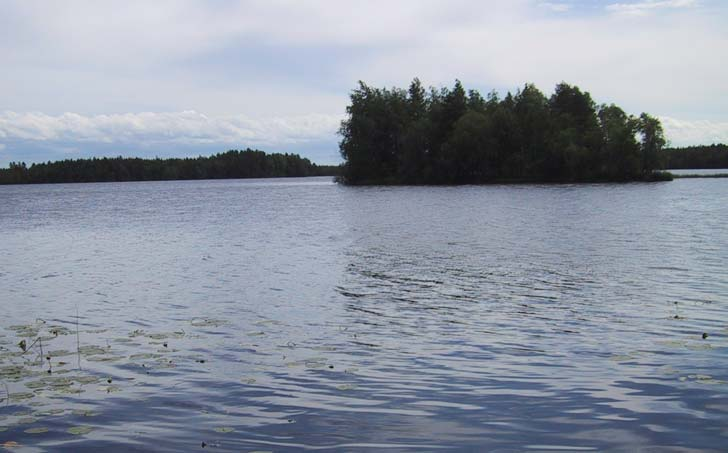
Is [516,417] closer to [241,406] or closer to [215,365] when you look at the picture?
[241,406]

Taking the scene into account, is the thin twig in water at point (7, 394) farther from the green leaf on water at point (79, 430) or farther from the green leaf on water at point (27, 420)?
the green leaf on water at point (79, 430)

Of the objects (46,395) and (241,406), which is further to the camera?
(46,395)

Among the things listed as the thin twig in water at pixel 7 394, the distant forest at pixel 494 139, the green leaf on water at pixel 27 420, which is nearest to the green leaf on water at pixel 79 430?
the green leaf on water at pixel 27 420

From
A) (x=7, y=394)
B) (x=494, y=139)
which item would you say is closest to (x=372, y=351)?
(x=7, y=394)

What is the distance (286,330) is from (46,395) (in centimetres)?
636

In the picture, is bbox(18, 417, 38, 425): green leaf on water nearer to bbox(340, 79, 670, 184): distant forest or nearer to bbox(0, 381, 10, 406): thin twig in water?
bbox(0, 381, 10, 406): thin twig in water

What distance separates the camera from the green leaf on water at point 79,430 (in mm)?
9914

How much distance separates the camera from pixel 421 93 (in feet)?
586

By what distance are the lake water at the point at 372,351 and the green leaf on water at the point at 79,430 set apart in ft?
0.14

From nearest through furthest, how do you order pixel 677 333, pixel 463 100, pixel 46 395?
pixel 46 395, pixel 677 333, pixel 463 100

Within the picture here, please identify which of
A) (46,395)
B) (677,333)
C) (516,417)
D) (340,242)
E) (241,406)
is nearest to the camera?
(516,417)

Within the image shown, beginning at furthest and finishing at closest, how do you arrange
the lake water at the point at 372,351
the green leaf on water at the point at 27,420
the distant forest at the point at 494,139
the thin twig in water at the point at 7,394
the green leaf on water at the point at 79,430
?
the distant forest at the point at 494,139 < the thin twig in water at the point at 7,394 < the green leaf on water at the point at 27,420 < the green leaf on water at the point at 79,430 < the lake water at the point at 372,351

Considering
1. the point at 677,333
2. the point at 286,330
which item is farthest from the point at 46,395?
the point at 677,333

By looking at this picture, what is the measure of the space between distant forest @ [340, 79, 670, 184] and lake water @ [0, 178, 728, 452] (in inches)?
4165
